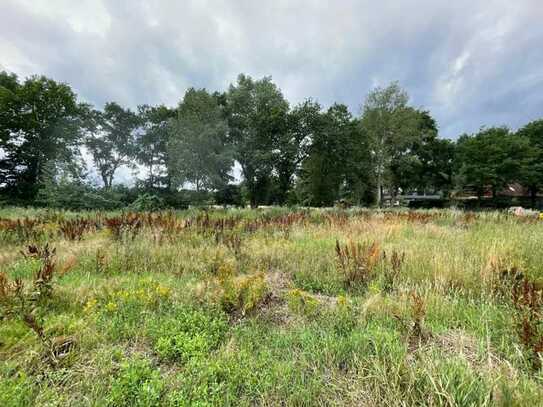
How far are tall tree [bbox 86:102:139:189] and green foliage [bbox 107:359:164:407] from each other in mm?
32750

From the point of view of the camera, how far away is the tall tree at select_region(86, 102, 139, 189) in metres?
29.9

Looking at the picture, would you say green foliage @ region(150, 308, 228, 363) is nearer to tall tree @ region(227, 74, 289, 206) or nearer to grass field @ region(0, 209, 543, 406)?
grass field @ region(0, 209, 543, 406)

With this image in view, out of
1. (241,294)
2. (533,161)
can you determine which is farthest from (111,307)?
(533,161)

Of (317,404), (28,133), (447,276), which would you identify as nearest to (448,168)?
(447,276)

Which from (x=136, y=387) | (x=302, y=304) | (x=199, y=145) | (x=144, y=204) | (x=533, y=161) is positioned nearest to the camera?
(x=136, y=387)

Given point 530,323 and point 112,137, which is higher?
point 112,137

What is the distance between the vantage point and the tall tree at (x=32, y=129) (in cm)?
2444

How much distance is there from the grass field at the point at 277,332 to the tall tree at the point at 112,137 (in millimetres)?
30701

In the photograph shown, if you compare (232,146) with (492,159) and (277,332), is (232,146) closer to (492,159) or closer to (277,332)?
(277,332)

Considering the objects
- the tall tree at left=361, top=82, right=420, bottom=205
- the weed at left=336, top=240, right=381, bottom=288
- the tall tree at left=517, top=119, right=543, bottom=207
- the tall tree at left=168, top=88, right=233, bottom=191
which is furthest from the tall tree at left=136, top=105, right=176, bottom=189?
the tall tree at left=517, top=119, right=543, bottom=207

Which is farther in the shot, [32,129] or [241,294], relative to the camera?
[32,129]

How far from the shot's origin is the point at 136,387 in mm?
1609

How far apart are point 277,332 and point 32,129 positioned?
33255 millimetres

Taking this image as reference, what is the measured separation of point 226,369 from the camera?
1.76 m
